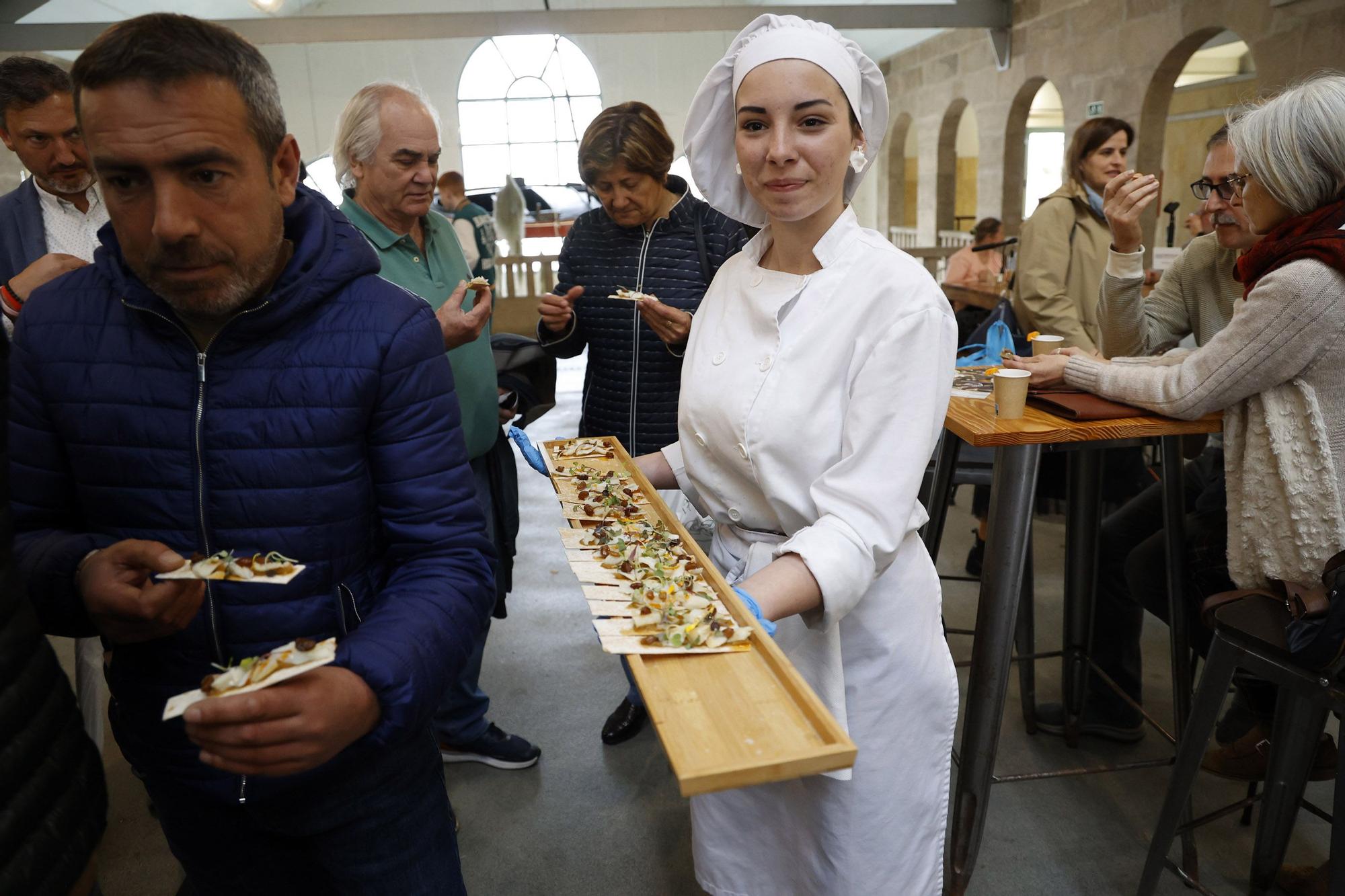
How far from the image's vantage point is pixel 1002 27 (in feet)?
32.4

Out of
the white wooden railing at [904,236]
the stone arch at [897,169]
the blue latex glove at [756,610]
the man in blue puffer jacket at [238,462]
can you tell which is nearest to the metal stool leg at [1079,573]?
the blue latex glove at [756,610]

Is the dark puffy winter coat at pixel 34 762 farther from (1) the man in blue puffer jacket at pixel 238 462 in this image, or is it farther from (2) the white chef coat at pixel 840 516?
(2) the white chef coat at pixel 840 516

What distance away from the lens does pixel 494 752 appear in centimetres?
279

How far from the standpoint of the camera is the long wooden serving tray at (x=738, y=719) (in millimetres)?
932

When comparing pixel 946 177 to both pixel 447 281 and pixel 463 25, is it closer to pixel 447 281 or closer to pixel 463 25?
pixel 463 25

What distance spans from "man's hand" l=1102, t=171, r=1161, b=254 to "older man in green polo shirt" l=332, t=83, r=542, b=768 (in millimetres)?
1796

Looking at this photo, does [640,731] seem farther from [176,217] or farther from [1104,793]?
[176,217]

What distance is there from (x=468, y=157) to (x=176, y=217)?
11.0 m

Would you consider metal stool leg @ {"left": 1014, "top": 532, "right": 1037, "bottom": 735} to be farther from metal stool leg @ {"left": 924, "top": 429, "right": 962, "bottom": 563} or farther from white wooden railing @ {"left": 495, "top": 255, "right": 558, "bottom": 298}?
white wooden railing @ {"left": 495, "top": 255, "right": 558, "bottom": 298}

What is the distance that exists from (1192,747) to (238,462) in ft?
6.49

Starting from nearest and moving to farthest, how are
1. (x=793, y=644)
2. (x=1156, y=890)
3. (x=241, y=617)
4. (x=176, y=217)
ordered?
(x=176, y=217), (x=241, y=617), (x=793, y=644), (x=1156, y=890)

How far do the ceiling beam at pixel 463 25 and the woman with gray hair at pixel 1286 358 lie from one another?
8194mm

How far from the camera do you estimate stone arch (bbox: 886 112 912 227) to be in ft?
45.1

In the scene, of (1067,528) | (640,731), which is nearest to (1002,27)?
(1067,528)
